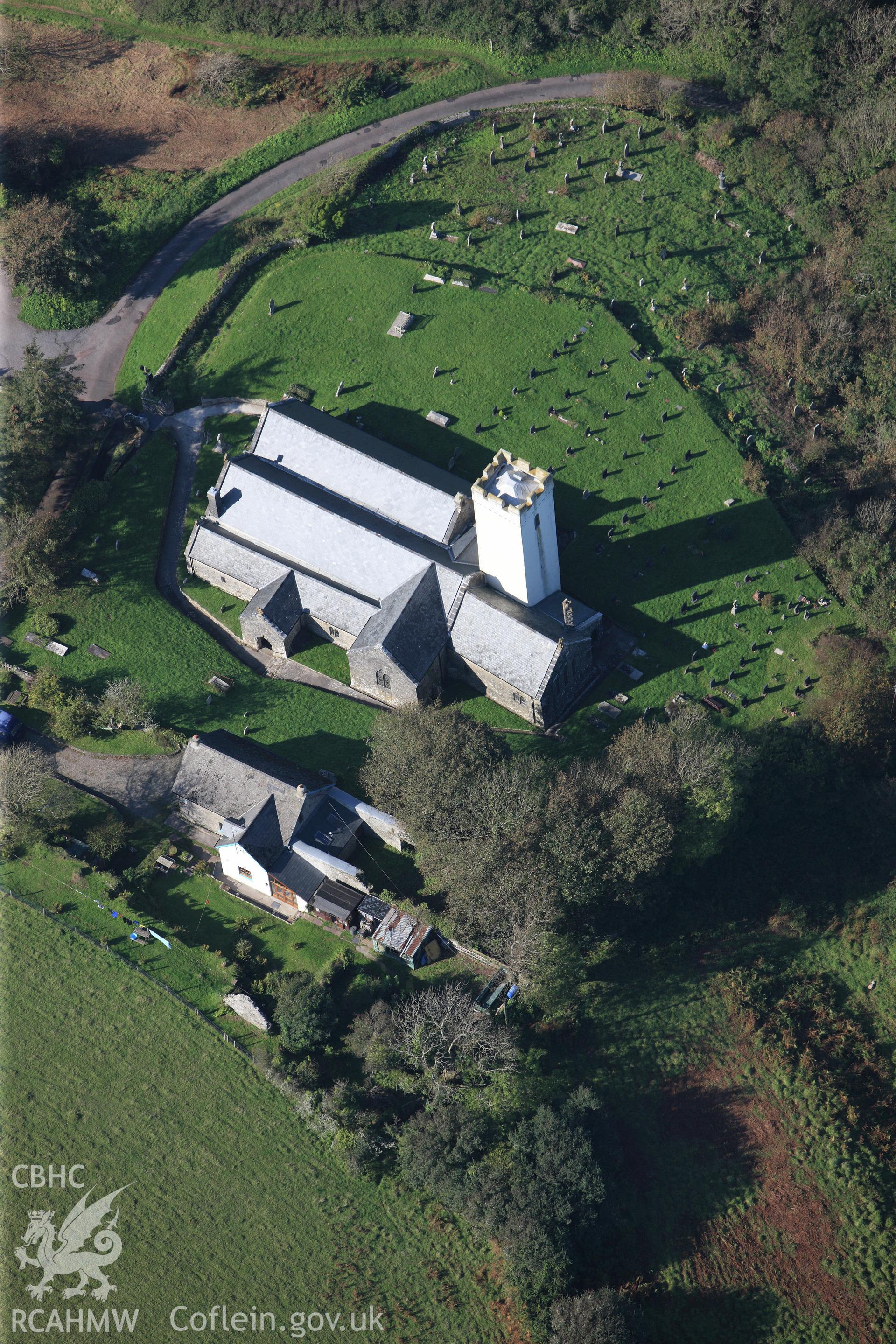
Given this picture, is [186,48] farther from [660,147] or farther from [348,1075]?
[348,1075]

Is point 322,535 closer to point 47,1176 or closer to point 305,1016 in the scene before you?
point 305,1016

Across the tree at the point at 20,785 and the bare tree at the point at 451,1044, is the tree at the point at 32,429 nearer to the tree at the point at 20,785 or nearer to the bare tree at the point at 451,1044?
the tree at the point at 20,785

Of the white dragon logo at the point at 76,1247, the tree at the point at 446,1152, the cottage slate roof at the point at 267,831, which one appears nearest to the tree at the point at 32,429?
the cottage slate roof at the point at 267,831

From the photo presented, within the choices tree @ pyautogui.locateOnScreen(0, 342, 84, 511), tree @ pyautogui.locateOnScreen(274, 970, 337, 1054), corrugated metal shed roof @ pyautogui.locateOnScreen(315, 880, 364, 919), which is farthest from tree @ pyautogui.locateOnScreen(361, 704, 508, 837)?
tree @ pyautogui.locateOnScreen(0, 342, 84, 511)

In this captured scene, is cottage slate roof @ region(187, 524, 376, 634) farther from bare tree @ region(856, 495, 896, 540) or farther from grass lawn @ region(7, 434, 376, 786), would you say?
bare tree @ region(856, 495, 896, 540)

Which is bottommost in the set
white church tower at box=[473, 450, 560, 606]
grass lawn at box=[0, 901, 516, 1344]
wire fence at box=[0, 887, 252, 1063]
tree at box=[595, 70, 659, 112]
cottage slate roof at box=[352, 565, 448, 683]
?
grass lawn at box=[0, 901, 516, 1344]
